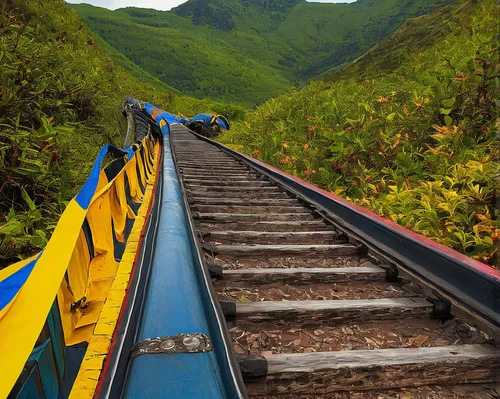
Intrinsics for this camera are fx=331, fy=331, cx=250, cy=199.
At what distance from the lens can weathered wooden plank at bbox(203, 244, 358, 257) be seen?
2617mm

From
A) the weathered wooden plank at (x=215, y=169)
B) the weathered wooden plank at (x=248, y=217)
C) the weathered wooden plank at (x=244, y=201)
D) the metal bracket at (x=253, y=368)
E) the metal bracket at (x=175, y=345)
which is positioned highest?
→ the weathered wooden plank at (x=215, y=169)

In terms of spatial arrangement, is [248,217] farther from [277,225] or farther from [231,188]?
[231,188]

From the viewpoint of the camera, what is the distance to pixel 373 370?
140cm

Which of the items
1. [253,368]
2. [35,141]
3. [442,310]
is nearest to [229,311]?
[253,368]

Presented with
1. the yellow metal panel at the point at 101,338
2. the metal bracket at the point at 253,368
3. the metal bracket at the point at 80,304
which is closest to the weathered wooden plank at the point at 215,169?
the yellow metal panel at the point at 101,338

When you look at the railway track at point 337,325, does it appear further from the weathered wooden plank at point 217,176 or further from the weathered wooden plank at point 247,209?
the weathered wooden plank at point 217,176

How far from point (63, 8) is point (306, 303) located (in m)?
18.4

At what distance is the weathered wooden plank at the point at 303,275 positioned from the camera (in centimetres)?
218

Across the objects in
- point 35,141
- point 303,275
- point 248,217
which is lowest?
point 303,275

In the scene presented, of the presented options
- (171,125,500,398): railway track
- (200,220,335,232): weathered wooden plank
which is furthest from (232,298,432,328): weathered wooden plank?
(200,220,335,232): weathered wooden plank

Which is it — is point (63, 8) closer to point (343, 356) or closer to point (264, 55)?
point (343, 356)

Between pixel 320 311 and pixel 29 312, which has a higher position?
pixel 29 312

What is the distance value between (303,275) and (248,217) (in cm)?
144

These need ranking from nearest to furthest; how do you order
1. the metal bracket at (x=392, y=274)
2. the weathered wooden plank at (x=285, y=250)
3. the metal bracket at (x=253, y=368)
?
the metal bracket at (x=253, y=368), the metal bracket at (x=392, y=274), the weathered wooden plank at (x=285, y=250)
